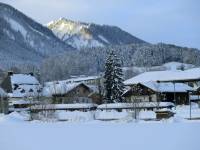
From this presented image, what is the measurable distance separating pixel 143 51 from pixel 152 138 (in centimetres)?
17803

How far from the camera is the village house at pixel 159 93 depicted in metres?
72.4

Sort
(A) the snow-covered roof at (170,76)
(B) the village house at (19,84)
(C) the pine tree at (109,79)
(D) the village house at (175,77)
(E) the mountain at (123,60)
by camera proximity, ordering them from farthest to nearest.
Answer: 1. (E) the mountain at (123,60)
2. (A) the snow-covered roof at (170,76)
3. (B) the village house at (19,84)
4. (D) the village house at (175,77)
5. (C) the pine tree at (109,79)

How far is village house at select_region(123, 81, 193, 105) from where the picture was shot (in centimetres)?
7244

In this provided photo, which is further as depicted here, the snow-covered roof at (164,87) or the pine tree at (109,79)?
the snow-covered roof at (164,87)

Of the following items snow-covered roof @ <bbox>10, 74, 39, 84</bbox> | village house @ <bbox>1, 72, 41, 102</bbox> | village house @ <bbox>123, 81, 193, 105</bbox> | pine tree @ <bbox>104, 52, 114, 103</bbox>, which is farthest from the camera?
snow-covered roof @ <bbox>10, 74, 39, 84</bbox>

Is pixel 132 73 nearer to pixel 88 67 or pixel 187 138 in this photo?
pixel 88 67

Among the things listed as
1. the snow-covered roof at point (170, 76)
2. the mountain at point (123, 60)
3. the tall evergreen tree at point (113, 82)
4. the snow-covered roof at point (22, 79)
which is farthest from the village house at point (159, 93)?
the mountain at point (123, 60)

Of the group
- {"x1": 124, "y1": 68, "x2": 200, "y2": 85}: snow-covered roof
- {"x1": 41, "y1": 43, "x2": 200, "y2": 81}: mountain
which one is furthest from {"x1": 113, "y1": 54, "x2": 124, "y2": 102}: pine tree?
{"x1": 41, "y1": 43, "x2": 200, "y2": 81}: mountain

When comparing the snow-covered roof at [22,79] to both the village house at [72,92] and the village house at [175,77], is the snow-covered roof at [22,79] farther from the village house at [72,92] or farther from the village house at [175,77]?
the village house at [175,77]

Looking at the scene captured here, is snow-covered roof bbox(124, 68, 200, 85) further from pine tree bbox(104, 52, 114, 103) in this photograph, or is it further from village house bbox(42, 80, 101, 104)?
pine tree bbox(104, 52, 114, 103)

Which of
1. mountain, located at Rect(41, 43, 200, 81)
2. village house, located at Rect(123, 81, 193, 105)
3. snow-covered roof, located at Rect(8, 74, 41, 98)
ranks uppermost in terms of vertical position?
mountain, located at Rect(41, 43, 200, 81)

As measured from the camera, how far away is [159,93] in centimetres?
7188

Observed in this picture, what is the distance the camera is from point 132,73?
157m

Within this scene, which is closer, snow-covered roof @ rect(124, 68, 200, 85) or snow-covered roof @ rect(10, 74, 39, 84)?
snow-covered roof @ rect(124, 68, 200, 85)
